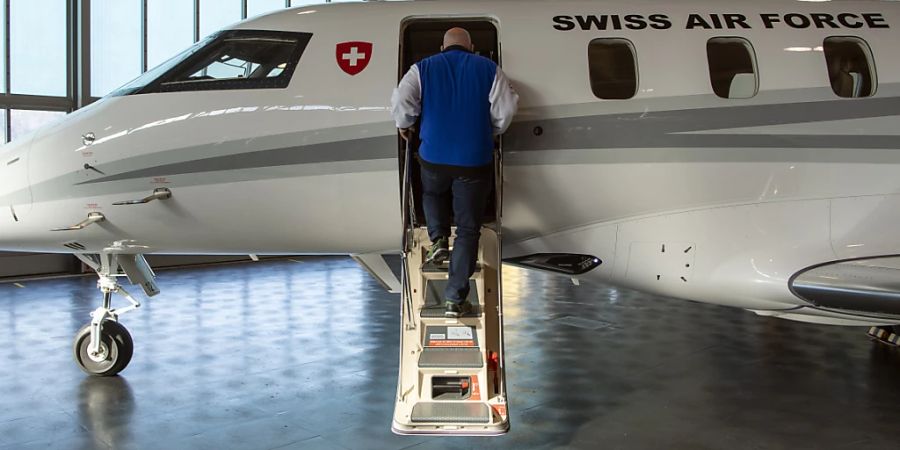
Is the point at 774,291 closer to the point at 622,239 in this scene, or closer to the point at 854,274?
the point at 854,274

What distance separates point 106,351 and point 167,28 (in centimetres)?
1051

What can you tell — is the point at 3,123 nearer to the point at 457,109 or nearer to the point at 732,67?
the point at 457,109

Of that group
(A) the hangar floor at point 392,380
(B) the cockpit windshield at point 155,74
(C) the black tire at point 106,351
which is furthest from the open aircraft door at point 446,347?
(C) the black tire at point 106,351

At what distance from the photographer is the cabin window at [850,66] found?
5.86 meters

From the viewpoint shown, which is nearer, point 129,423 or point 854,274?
point 854,274

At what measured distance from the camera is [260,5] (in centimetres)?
1712

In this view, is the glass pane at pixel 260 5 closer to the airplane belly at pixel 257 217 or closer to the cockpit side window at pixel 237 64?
the cockpit side window at pixel 237 64

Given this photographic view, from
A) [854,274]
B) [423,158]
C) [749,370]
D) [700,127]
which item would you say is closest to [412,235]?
[423,158]

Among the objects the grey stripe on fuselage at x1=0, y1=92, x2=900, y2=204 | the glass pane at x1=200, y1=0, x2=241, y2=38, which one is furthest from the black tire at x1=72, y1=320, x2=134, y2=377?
the glass pane at x1=200, y1=0, x2=241, y2=38

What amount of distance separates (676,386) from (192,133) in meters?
4.70

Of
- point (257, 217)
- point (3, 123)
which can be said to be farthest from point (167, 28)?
point (257, 217)

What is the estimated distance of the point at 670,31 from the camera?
580cm

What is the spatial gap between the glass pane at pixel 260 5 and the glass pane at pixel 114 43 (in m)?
2.41

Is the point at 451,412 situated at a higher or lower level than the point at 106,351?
higher
